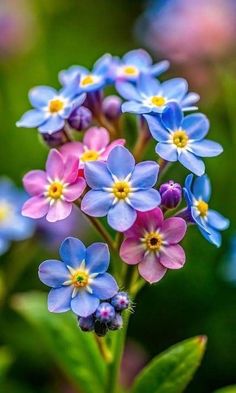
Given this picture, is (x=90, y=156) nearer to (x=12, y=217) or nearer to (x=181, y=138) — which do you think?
(x=181, y=138)

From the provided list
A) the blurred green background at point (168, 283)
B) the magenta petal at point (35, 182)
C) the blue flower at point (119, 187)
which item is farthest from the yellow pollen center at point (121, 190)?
the blurred green background at point (168, 283)

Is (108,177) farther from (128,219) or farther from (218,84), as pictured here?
(218,84)

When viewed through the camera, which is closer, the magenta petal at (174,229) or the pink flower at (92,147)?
the magenta petal at (174,229)

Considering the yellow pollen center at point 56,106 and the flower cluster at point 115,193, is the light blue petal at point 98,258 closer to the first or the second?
the flower cluster at point 115,193

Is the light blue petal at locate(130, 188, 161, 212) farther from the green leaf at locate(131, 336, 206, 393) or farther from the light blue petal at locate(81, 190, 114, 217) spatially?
the green leaf at locate(131, 336, 206, 393)

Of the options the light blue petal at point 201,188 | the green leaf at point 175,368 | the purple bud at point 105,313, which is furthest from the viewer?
the green leaf at point 175,368

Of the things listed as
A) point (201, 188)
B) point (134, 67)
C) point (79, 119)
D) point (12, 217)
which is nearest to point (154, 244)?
point (201, 188)
